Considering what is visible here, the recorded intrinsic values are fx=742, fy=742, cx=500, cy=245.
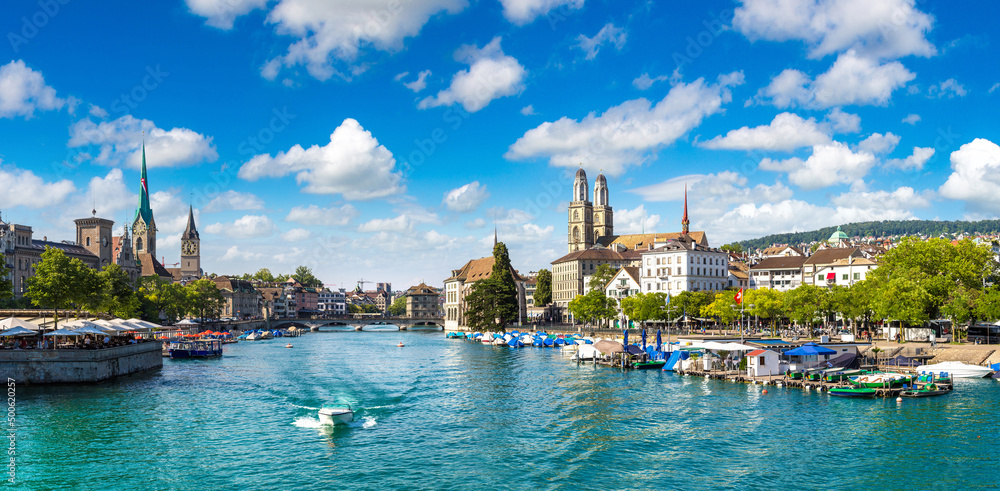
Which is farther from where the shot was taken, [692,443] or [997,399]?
[997,399]

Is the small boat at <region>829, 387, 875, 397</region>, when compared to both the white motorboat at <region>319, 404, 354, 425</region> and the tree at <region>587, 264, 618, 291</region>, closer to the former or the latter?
the white motorboat at <region>319, 404, 354, 425</region>

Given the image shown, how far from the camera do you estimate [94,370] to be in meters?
52.8

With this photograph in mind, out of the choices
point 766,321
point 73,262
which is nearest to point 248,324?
point 73,262

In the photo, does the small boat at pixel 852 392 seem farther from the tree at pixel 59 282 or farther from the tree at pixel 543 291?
the tree at pixel 543 291

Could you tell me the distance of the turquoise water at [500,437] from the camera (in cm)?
2788

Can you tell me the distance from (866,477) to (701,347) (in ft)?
119

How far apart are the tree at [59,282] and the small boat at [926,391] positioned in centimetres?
6640

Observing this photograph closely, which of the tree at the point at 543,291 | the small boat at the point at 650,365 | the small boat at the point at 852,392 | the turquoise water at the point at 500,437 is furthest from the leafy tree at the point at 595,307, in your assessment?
the small boat at the point at 852,392

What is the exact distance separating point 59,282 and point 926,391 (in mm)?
68892

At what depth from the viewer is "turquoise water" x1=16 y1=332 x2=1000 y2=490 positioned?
91.5 ft

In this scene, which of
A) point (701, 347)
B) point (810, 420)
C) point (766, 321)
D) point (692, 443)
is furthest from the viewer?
point (766, 321)

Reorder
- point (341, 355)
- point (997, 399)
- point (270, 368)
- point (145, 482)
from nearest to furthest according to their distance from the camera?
point (145, 482)
point (997, 399)
point (270, 368)
point (341, 355)

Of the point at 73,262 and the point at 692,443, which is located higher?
the point at 73,262

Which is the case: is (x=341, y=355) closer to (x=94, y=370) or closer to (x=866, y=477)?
(x=94, y=370)
